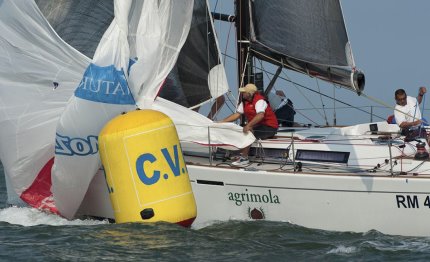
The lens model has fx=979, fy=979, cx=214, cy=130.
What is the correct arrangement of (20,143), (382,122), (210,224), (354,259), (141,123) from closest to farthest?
(354,259), (141,123), (210,224), (20,143), (382,122)

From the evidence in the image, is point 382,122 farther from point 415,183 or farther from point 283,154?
point 415,183

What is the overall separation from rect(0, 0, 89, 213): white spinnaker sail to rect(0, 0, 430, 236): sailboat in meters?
0.01

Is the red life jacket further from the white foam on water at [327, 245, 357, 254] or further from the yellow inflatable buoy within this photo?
the white foam on water at [327, 245, 357, 254]

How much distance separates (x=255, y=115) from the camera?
13672 mm

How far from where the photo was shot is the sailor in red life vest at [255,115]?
13484 millimetres

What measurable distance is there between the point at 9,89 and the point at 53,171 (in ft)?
4.56

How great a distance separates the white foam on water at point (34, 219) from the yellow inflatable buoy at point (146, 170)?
1924 millimetres

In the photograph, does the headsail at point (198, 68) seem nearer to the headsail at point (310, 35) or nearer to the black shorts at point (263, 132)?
the headsail at point (310, 35)

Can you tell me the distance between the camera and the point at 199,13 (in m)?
14.9

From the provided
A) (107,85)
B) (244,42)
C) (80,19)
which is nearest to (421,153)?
(244,42)

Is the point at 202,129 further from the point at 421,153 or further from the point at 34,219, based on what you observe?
the point at 421,153

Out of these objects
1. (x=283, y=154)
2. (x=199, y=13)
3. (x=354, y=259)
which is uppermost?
(x=199, y=13)

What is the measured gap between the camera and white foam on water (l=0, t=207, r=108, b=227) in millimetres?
13383

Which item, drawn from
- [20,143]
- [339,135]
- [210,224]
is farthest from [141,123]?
[339,135]
